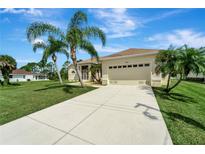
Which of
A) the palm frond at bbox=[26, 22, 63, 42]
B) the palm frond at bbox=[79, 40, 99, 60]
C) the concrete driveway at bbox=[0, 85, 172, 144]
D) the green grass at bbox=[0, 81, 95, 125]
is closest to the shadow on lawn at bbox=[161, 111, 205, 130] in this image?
the concrete driveway at bbox=[0, 85, 172, 144]

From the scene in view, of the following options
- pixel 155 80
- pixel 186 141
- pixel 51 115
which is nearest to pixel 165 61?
pixel 155 80

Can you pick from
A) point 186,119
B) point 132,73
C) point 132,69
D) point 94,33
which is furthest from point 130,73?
point 186,119

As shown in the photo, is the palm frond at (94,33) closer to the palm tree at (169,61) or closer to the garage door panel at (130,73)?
the palm tree at (169,61)

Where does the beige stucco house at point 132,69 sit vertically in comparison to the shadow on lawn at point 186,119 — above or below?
above

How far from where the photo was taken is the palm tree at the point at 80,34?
28.5 ft

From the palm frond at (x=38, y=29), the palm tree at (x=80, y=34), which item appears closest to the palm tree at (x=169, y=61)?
the palm tree at (x=80, y=34)

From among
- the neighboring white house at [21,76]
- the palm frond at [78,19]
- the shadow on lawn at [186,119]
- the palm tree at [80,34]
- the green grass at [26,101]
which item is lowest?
the shadow on lawn at [186,119]

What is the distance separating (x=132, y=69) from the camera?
43.6ft

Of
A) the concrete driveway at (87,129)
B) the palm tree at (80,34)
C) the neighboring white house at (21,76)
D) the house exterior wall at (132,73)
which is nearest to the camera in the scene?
the concrete driveway at (87,129)

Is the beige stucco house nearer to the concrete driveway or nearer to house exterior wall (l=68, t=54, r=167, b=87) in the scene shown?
house exterior wall (l=68, t=54, r=167, b=87)

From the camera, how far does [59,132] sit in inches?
123

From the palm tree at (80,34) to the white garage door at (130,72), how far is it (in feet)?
16.9
